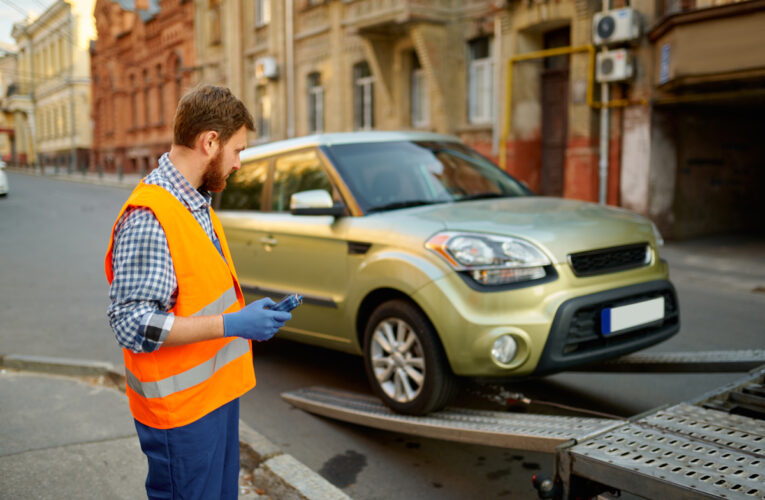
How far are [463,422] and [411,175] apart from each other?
80.9 inches

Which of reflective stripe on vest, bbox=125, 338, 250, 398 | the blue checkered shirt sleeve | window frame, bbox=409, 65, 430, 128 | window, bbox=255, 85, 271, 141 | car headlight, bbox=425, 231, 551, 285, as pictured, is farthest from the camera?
window, bbox=255, 85, 271, 141

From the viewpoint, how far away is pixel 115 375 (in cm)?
517

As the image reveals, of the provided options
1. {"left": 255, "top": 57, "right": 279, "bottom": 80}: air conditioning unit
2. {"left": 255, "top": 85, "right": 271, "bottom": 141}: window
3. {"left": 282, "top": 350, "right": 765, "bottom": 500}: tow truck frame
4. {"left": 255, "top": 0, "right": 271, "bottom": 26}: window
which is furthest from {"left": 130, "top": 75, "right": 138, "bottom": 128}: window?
{"left": 282, "top": 350, "right": 765, "bottom": 500}: tow truck frame

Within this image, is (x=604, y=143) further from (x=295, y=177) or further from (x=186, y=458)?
(x=186, y=458)

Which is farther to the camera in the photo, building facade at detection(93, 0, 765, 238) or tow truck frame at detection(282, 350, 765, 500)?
building facade at detection(93, 0, 765, 238)

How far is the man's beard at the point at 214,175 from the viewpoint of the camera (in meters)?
2.16

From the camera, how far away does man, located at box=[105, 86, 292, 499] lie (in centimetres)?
199

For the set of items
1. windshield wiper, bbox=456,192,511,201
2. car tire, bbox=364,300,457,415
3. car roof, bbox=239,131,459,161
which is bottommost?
car tire, bbox=364,300,457,415

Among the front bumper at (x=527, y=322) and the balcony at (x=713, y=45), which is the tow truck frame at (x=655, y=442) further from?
the balcony at (x=713, y=45)

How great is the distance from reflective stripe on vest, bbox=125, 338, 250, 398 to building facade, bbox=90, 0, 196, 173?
33.4 metres

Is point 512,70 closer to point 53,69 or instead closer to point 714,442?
point 714,442

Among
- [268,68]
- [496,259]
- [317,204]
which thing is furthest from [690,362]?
[268,68]

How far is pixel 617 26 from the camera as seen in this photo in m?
14.3

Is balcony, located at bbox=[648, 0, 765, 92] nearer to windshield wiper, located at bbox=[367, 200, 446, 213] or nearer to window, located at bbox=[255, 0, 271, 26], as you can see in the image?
windshield wiper, located at bbox=[367, 200, 446, 213]
